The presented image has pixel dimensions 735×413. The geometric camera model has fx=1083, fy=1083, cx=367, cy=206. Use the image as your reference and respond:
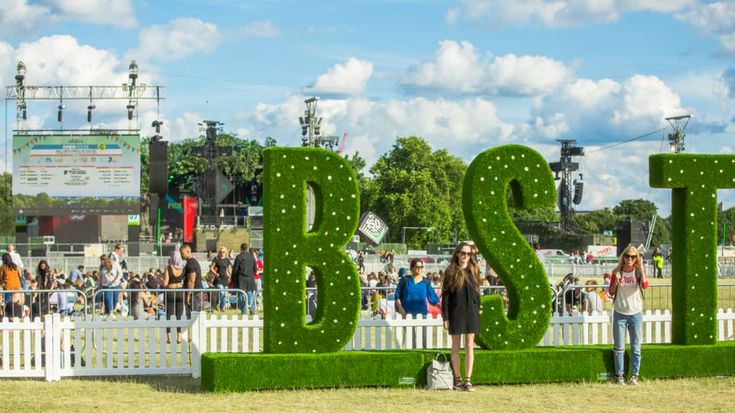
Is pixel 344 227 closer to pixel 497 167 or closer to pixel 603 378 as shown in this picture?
pixel 497 167

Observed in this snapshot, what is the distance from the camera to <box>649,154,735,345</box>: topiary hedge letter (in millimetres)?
12445

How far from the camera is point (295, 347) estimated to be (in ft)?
38.0

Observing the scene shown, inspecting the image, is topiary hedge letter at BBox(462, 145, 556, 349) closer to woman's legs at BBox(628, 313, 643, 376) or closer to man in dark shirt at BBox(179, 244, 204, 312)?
woman's legs at BBox(628, 313, 643, 376)

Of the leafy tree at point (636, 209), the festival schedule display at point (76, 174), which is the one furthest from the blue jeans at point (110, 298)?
the leafy tree at point (636, 209)

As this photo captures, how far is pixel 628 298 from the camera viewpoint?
11891mm

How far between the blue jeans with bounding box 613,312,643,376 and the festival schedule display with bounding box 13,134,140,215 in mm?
41239

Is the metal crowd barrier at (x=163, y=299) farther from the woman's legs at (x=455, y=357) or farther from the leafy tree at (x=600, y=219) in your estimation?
the leafy tree at (x=600, y=219)

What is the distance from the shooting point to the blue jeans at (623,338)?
39.0 ft

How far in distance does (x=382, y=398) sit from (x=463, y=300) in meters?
1.32

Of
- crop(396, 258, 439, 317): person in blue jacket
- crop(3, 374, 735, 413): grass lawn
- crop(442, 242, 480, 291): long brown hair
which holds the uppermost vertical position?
crop(442, 242, 480, 291): long brown hair

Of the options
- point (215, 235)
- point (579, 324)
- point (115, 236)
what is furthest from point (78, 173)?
point (579, 324)

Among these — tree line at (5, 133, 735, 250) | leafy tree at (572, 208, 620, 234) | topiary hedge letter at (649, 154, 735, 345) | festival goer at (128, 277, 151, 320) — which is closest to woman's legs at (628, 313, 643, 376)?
topiary hedge letter at (649, 154, 735, 345)

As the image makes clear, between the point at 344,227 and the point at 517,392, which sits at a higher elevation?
the point at 344,227

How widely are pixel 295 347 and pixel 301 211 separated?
1.46 metres
